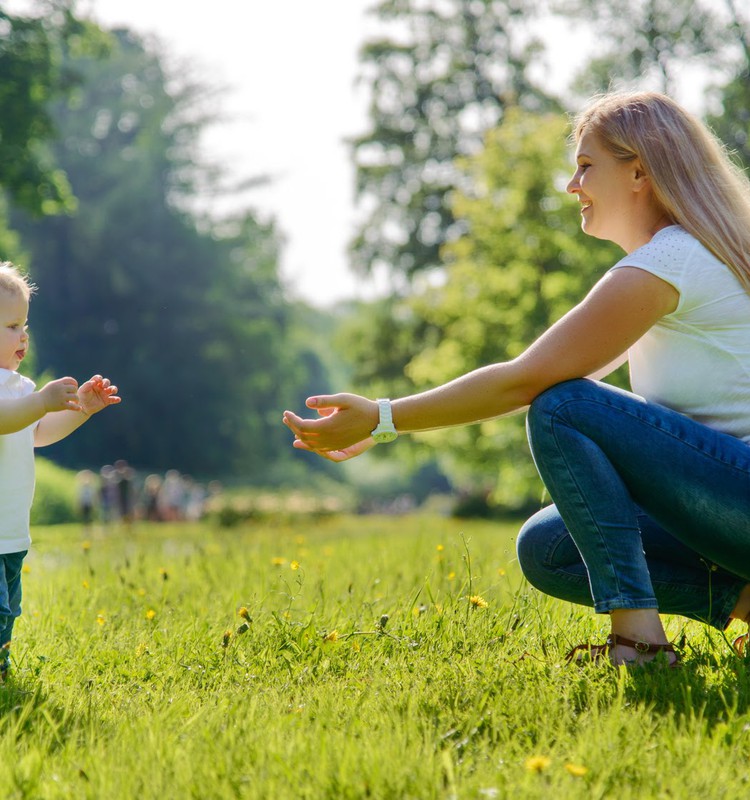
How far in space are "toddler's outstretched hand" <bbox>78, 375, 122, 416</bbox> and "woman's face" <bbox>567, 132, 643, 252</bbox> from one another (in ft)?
5.36

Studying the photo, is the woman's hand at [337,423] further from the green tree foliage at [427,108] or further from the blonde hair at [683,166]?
the green tree foliage at [427,108]

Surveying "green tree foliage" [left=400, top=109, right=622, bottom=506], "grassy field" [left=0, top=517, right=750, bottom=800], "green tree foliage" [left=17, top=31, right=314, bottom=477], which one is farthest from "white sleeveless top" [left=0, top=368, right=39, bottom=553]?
"green tree foliage" [left=17, top=31, right=314, bottom=477]

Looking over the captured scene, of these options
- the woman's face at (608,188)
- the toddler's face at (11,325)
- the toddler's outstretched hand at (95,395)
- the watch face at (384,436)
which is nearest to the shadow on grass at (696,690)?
the watch face at (384,436)

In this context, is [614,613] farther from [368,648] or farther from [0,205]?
[0,205]

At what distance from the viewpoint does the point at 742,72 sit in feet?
63.5

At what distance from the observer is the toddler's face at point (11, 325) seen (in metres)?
3.37

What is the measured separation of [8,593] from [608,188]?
2312 mm

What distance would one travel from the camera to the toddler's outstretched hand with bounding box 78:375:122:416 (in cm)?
330

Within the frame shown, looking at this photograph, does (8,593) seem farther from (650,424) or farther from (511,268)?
(511,268)

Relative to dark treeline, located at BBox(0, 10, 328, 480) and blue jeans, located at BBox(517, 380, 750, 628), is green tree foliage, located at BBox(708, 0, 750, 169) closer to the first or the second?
blue jeans, located at BBox(517, 380, 750, 628)

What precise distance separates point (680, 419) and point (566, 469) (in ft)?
1.13

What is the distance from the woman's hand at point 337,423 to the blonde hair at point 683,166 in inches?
41.1

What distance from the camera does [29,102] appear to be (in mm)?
18422

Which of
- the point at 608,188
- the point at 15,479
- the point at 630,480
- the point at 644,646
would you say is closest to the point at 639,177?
the point at 608,188
